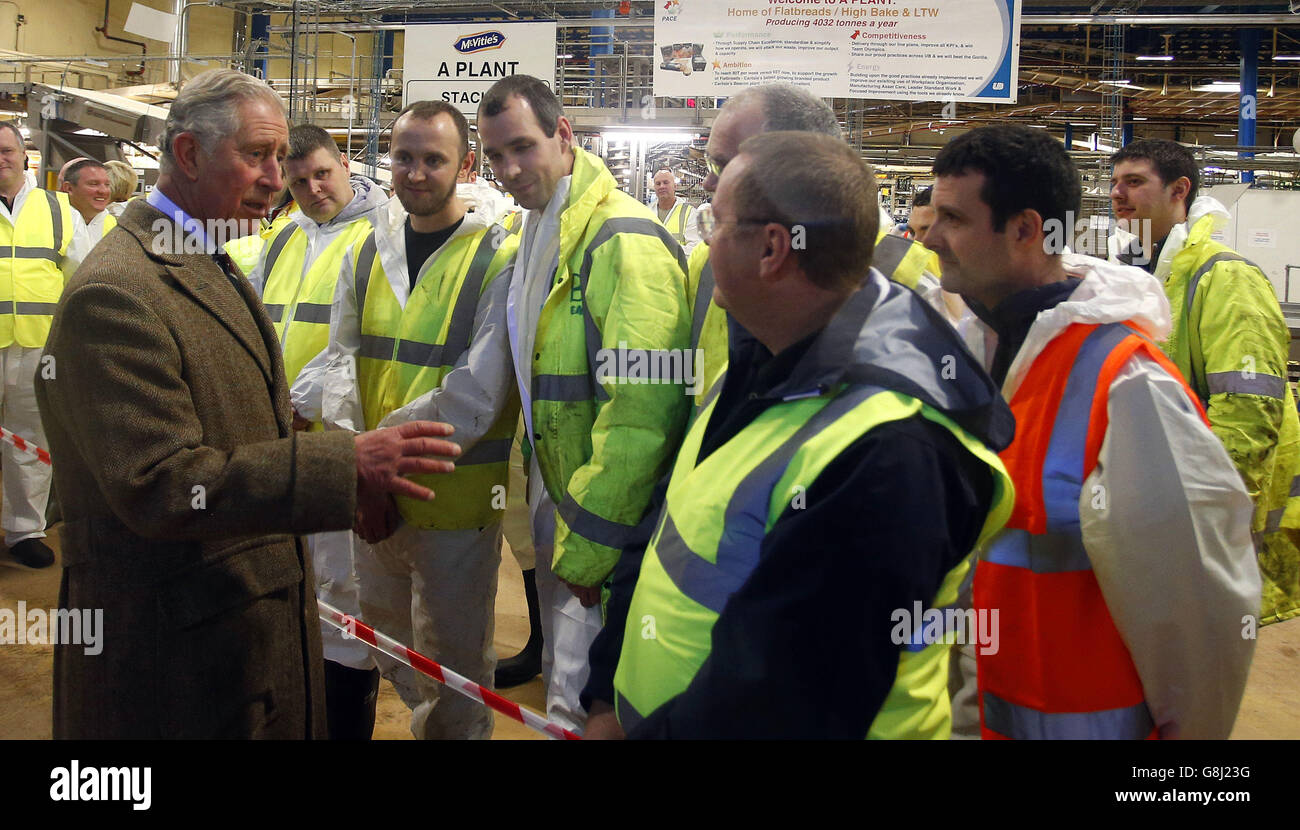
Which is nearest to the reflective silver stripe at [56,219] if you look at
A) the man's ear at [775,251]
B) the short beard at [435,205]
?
the short beard at [435,205]

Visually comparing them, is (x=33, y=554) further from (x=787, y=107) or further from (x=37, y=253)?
(x=787, y=107)

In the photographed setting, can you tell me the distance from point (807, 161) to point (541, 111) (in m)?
1.43

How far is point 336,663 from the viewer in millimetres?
2889

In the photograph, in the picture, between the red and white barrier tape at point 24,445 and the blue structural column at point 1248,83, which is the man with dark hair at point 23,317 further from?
the blue structural column at point 1248,83

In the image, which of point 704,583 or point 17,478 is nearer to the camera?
point 704,583

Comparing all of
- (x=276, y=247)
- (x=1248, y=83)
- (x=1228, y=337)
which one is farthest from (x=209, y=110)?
(x=1248, y=83)

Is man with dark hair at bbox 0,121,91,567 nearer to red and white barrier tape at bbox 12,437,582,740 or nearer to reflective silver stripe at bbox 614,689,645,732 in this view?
red and white barrier tape at bbox 12,437,582,740

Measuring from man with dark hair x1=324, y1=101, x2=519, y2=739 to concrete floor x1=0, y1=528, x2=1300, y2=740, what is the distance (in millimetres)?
766

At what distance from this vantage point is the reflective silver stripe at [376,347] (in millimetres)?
2752

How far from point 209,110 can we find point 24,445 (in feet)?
13.5

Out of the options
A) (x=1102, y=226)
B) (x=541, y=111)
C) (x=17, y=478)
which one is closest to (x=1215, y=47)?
(x=1102, y=226)

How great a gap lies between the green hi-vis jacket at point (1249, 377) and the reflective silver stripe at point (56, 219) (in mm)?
5839

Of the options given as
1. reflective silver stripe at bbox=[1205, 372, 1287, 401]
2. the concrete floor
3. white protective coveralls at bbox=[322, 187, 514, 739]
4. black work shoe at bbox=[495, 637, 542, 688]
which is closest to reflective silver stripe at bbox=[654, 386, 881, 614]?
white protective coveralls at bbox=[322, 187, 514, 739]
